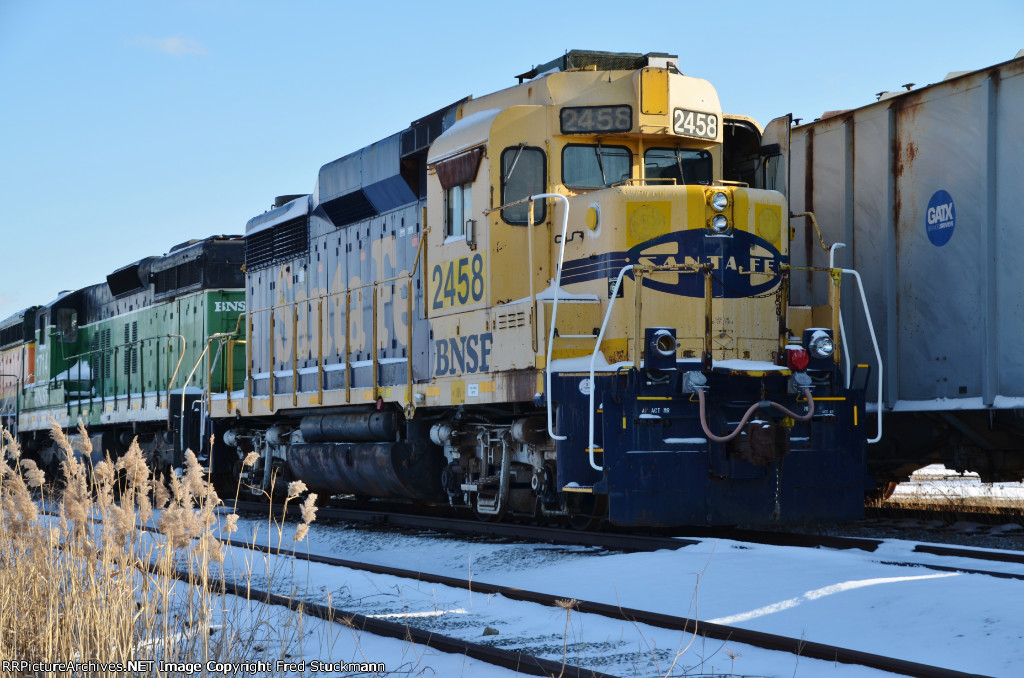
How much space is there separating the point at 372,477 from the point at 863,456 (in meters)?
4.67

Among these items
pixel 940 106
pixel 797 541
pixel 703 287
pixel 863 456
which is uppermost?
pixel 940 106

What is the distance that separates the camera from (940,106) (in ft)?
32.7

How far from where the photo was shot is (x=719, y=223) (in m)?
8.44

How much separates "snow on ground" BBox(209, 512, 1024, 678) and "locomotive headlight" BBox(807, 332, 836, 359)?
1505 millimetres

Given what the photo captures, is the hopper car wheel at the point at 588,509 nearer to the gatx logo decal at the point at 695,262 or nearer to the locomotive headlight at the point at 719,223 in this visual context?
the gatx logo decal at the point at 695,262

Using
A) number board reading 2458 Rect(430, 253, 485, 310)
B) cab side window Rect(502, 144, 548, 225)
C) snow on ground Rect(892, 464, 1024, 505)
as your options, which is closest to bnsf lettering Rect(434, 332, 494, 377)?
number board reading 2458 Rect(430, 253, 485, 310)

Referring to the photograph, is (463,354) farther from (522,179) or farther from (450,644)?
(450,644)

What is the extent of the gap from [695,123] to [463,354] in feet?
8.69

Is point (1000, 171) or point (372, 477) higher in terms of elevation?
point (1000, 171)

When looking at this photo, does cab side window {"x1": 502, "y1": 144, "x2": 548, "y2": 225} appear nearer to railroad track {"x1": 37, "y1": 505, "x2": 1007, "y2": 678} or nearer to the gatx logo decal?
the gatx logo decal

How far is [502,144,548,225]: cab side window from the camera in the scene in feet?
29.0

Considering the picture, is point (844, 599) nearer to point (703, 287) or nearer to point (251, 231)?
point (703, 287)

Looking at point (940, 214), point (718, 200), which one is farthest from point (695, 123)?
point (940, 214)

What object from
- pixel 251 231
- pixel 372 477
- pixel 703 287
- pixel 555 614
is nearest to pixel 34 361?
pixel 251 231
